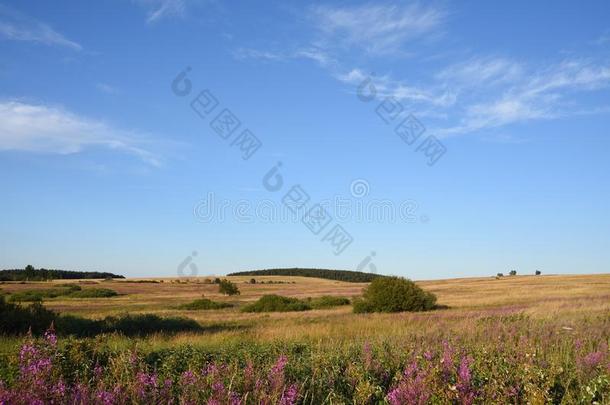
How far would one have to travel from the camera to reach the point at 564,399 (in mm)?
5582

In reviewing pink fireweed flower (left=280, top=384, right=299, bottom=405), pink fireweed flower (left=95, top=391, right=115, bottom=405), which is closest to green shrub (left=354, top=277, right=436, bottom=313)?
pink fireweed flower (left=280, top=384, right=299, bottom=405)

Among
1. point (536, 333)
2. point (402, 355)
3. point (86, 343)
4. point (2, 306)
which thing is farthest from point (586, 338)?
point (2, 306)

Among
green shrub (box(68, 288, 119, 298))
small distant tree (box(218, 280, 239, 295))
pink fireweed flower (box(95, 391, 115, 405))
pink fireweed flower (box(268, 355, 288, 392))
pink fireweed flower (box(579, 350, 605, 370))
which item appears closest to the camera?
pink fireweed flower (box(95, 391, 115, 405))

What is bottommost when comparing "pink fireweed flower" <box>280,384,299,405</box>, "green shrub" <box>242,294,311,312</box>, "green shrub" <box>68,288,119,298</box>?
"green shrub" <box>68,288,119,298</box>

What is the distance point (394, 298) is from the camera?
3684 centimetres

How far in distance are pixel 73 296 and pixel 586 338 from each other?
70462 millimetres

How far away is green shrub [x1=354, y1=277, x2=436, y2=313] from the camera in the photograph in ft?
120

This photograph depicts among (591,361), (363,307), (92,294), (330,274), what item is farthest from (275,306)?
(330,274)

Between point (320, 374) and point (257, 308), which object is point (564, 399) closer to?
point (320, 374)

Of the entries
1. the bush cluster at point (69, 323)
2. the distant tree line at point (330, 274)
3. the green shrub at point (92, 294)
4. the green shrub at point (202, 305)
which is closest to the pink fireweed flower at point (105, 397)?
the bush cluster at point (69, 323)

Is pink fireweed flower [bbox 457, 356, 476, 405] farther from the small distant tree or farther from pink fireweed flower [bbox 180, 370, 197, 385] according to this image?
the small distant tree

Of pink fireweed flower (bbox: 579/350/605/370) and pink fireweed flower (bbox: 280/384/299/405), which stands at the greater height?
pink fireweed flower (bbox: 280/384/299/405)

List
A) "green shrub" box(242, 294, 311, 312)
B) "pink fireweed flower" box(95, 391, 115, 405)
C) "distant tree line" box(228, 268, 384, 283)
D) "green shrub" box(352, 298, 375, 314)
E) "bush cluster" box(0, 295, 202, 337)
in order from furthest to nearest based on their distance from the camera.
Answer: "distant tree line" box(228, 268, 384, 283), "green shrub" box(242, 294, 311, 312), "green shrub" box(352, 298, 375, 314), "bush cluster" box(0, 295, 202, 337), "pink fireweed flower" box(95, 391, 115, 405)

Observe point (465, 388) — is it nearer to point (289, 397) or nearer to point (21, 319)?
point (289, 397)
